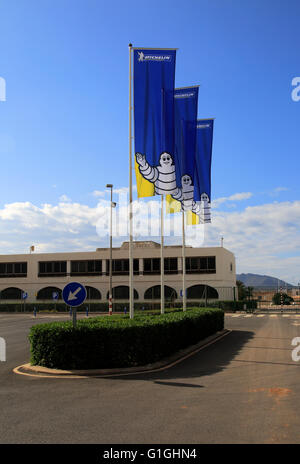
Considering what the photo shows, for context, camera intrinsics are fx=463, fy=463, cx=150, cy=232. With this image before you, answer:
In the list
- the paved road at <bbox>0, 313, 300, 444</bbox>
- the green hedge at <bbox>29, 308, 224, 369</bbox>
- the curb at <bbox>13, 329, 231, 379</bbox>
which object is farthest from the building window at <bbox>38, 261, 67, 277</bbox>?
the green hedge at <bbox>29, 308, 224, 369</bbox>

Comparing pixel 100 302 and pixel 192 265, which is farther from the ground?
pixel 192 265

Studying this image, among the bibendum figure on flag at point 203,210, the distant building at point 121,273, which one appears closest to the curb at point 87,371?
the bibendum figure on flag at point 203,210

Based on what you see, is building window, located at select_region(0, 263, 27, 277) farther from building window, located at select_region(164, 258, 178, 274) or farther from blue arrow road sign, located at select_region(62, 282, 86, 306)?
blue arrow road sign, located at select_region(62, 282, 86, 306)

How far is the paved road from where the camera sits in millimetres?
6637

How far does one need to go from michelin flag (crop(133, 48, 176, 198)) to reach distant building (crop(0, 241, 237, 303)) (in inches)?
1569

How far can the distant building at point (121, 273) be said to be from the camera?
193 ft

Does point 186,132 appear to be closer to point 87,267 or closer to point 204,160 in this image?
point 204,160

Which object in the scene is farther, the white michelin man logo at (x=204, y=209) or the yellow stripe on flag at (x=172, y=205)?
the white michelin man logo at (x=204, y=209)

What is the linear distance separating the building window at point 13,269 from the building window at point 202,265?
23693mm

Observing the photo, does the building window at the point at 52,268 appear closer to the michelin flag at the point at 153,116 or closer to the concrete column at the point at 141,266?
the concrete column at the point at 141,266
